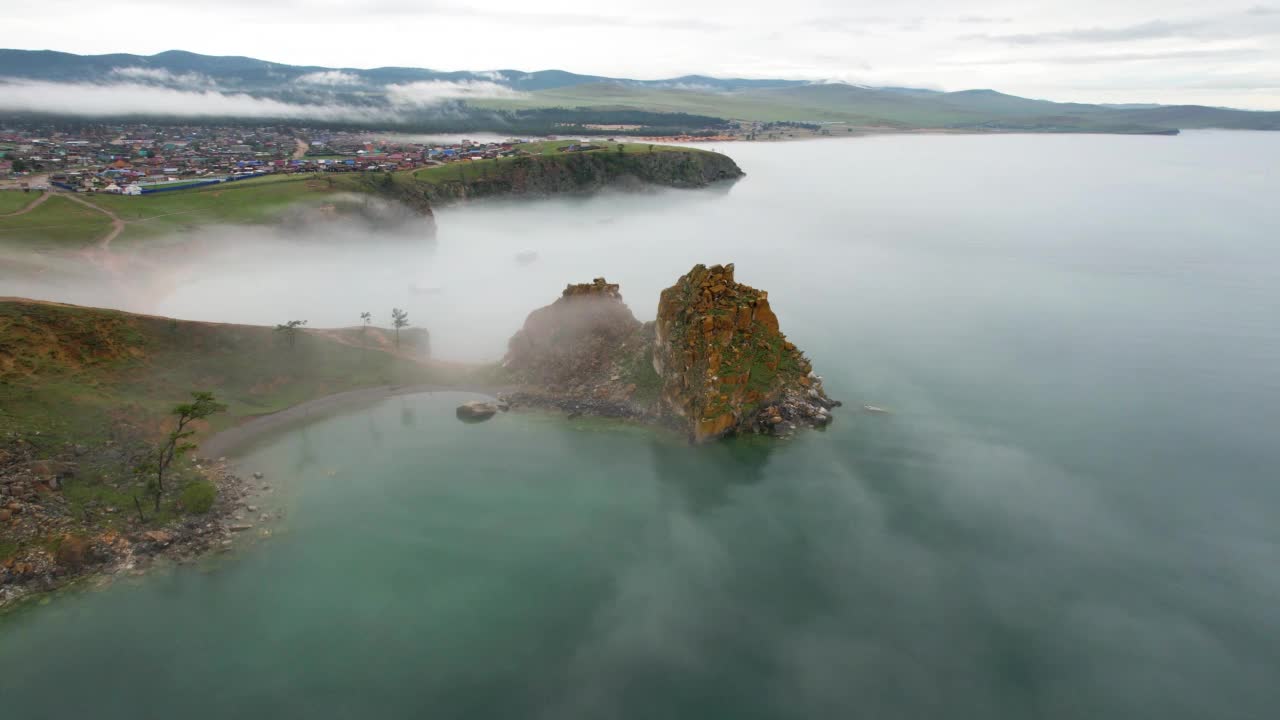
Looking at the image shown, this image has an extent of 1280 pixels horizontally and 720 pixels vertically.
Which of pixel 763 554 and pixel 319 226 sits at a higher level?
pixel 319 226

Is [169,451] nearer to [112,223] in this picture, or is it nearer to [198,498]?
[198,498]

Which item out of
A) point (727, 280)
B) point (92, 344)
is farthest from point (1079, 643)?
point (92, 344)

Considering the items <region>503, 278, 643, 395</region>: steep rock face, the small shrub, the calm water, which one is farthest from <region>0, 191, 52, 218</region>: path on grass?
<region>503, 278, 643, 395</region>: steep rock face

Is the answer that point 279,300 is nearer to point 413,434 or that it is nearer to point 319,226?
point 319,226

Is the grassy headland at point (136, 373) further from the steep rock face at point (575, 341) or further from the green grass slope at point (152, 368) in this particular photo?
the steep rock face at point (575, 341)

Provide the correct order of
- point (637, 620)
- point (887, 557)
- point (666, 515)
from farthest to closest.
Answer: point (666, 515) < point (887, 557) < point (637, 620)

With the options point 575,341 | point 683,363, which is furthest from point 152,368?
point 683,363

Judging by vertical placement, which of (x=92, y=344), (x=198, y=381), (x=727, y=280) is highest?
(x=727, y=280)
